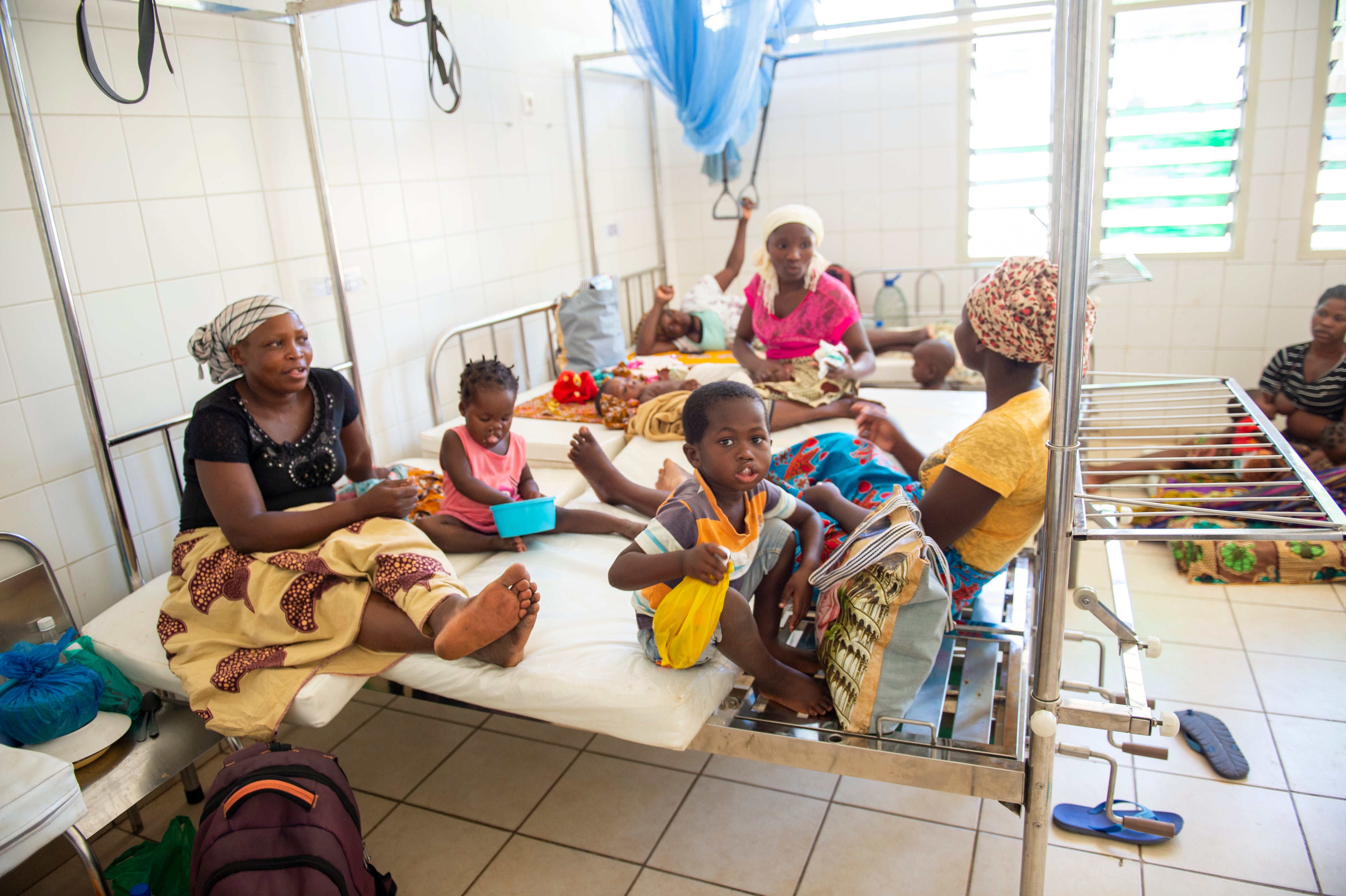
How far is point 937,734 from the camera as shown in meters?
1.75

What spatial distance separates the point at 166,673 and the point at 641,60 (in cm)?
310

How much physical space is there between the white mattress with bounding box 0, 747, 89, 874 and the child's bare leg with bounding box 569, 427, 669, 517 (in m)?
1.47

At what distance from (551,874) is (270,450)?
124 cm

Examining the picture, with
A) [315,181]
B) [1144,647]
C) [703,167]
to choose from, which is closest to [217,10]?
[315,181]

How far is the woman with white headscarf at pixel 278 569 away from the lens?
1934 mm

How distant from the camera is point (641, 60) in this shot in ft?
12.7

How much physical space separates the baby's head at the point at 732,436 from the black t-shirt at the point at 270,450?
1.05 m

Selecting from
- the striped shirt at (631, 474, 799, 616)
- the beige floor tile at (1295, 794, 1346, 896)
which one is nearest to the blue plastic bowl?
the striped shirt at (631, 474, 799, 616)

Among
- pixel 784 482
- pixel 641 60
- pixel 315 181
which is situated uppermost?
pixel 641 60

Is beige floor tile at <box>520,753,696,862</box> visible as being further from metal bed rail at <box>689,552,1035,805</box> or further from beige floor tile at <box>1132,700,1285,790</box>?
beige floor tile at <box>1132,700,1285,790</box>

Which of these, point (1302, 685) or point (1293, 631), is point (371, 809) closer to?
point (1302, 685)

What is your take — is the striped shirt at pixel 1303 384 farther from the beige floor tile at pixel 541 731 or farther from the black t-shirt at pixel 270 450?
the black t-shirt at pixel 270 450

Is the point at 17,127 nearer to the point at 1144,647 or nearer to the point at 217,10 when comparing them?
the point at 217,10

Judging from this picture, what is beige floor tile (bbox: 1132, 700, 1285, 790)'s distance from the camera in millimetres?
2225
